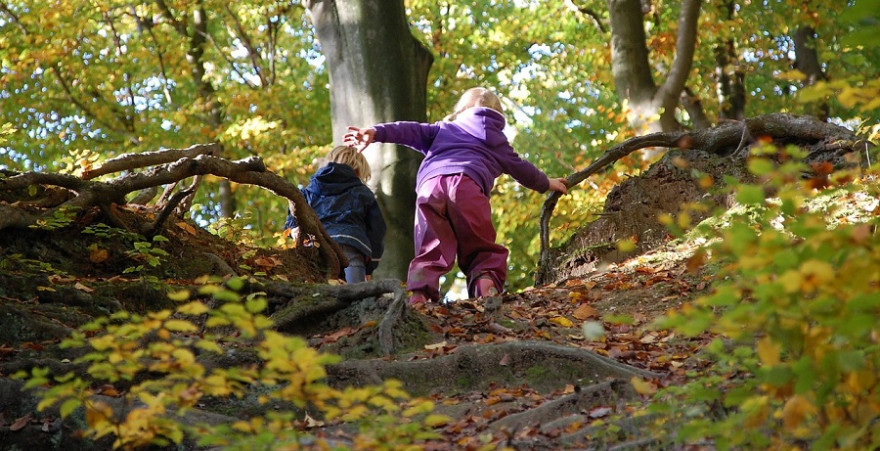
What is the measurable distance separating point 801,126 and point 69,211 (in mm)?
5861

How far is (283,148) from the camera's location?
2030 cm

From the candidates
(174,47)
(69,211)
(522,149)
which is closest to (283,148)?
(174,47)

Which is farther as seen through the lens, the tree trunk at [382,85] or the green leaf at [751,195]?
the tree trunk at [382,85]

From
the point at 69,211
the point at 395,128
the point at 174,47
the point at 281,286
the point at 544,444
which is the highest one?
the point at 174,47

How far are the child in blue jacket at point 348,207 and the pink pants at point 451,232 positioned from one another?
125 cm

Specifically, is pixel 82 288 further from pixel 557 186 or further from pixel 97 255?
pixel 557 186

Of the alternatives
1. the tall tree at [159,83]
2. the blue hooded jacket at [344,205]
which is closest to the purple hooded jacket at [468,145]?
the blue hooded jacket at [344,205]

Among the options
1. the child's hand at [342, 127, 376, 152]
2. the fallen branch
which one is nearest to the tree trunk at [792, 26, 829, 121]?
the child's hand at [342, 127, 376, 152]

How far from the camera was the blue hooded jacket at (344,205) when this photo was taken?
28.1ft

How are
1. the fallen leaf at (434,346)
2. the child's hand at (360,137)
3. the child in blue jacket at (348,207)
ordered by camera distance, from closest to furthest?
the fallen leaf at (434,346) < the child's hand at (360,137) < the child in blue jacket at (348,207)

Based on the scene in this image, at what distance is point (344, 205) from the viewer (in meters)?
8.66

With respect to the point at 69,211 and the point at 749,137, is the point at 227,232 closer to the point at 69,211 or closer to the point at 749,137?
the point at 69,211

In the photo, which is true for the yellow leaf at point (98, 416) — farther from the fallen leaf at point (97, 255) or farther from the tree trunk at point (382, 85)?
the tree trunk at point (382, 85)

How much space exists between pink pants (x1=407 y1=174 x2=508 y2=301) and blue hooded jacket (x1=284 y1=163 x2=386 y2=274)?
125 centimetres
